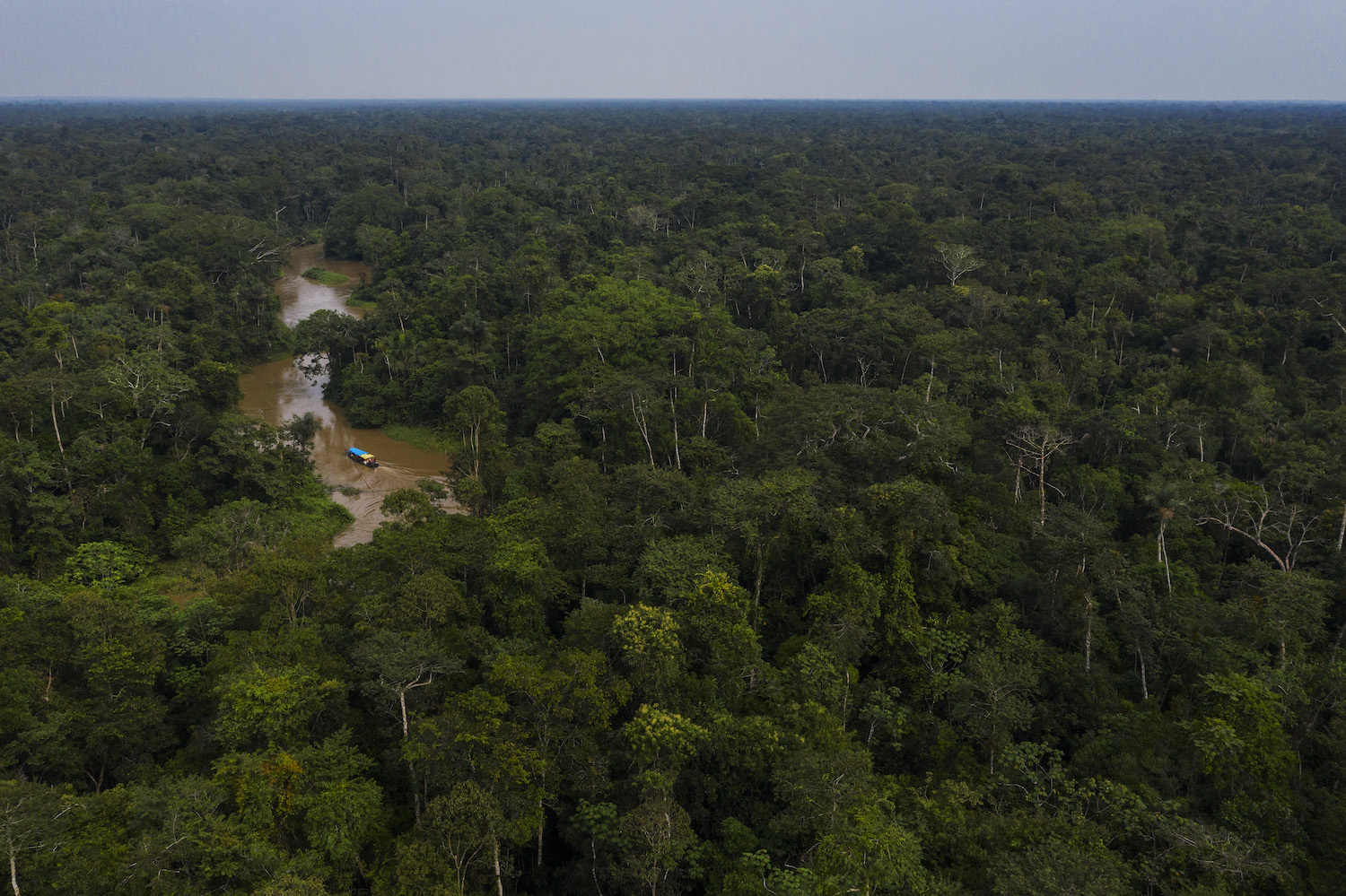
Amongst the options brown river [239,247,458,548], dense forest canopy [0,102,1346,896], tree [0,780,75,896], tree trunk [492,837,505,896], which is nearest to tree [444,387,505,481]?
dense forest canopy [0,102,1346,896]

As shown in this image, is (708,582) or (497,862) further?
(708,582)

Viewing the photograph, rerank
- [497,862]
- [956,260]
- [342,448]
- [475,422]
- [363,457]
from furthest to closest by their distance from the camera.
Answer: [956,260], [342,448], [363,457], [475,422], [497,862]

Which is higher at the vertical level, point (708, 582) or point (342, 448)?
point (708, 582)

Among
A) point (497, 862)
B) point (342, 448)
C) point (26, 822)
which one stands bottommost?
point (342, 448)

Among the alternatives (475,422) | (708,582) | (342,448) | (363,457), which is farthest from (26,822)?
(342,448)

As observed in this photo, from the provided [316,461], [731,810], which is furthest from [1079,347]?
[316,461]

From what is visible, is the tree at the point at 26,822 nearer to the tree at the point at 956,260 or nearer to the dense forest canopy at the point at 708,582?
the dense forest canopy at the point at 708,582

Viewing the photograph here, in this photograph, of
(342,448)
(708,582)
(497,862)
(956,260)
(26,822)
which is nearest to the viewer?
(26,822)

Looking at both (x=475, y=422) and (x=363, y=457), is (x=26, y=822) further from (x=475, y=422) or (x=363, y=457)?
(x=363, y=457)
